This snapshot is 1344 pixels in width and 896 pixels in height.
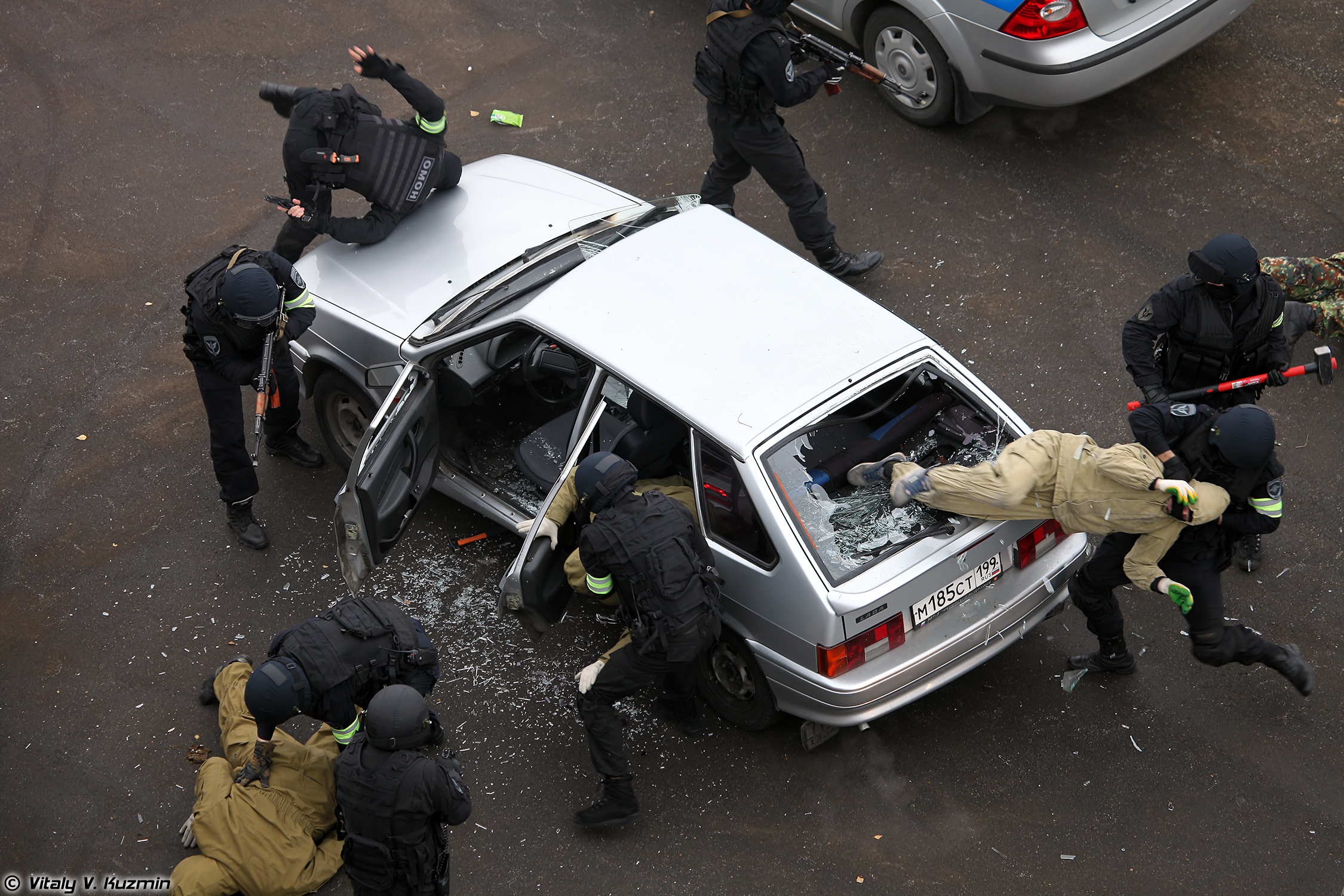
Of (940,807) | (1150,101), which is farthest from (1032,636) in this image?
(1150,101)

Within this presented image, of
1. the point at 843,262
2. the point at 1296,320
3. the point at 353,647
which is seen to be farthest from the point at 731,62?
the point at 353,647

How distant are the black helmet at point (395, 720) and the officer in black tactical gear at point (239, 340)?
87.9 inches

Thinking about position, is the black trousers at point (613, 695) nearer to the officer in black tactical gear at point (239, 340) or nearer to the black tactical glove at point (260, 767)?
the black tactical glove at point (260, 767)

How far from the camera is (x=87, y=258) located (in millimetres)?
7367

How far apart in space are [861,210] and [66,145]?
18.9ft

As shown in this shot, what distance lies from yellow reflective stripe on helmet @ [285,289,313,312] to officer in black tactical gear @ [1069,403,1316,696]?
3.80 m

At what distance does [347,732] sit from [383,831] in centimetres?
63

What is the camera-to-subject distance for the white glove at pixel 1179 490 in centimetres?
416

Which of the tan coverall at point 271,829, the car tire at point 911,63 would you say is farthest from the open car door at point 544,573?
the car tire at point 911,63

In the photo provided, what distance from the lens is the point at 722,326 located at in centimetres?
467

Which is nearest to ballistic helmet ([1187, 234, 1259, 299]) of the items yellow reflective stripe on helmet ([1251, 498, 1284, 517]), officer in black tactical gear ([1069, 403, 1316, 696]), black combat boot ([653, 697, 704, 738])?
officer in black tactical gear ([1069, 403, 1316, 696])

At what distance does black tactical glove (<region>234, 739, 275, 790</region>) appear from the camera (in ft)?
14.6

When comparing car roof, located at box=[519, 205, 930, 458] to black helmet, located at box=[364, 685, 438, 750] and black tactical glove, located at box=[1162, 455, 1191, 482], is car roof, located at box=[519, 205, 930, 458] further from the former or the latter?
black helmet, located at box=[364, 685, 438, 750]

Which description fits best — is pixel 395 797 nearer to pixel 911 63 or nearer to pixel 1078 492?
pixel 1078 492
